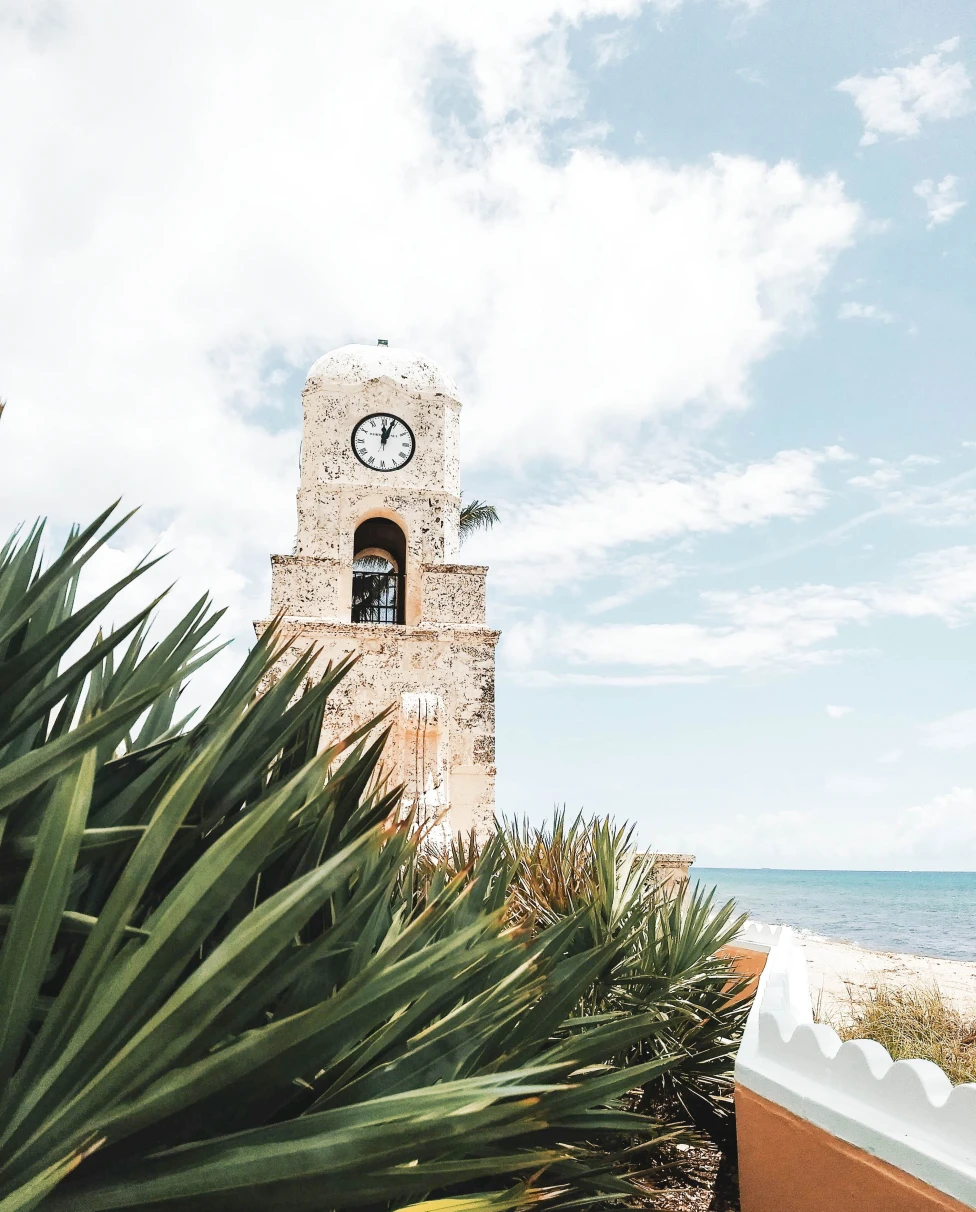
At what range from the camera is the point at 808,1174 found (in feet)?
9.53

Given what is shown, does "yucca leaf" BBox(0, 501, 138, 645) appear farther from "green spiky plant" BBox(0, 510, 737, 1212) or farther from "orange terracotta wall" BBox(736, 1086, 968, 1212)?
"orange terracotta wall" BBox(736, 1086, 968, 1212)

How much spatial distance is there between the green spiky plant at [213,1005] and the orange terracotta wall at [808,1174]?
100 centimetres

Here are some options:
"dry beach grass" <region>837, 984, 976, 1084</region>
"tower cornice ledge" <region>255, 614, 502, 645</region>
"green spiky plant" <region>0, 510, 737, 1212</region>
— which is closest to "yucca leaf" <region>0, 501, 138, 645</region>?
"green spiky plant" <region>0, 510, 737, 1212</region>

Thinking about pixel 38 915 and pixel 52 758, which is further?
pixel 52 758

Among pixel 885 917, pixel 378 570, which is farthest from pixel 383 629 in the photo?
pixel 885 917

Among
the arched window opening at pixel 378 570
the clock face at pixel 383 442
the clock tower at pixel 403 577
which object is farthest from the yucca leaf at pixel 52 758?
the arched window opening at pixel 378 570

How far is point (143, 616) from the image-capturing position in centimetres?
193

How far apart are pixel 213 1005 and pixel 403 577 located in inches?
592

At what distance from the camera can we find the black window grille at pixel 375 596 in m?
17.2

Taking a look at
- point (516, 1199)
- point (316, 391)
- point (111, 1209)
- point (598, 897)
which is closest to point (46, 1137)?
point (111, 1209)

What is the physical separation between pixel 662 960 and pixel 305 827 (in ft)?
10.9

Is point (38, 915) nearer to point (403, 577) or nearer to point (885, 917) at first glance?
point (403, 577)

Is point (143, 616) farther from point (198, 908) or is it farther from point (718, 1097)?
point (718, 1097)

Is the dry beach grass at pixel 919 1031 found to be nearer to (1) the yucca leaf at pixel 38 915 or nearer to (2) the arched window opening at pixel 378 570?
(1) the yucca leaf at pixel 38 915
